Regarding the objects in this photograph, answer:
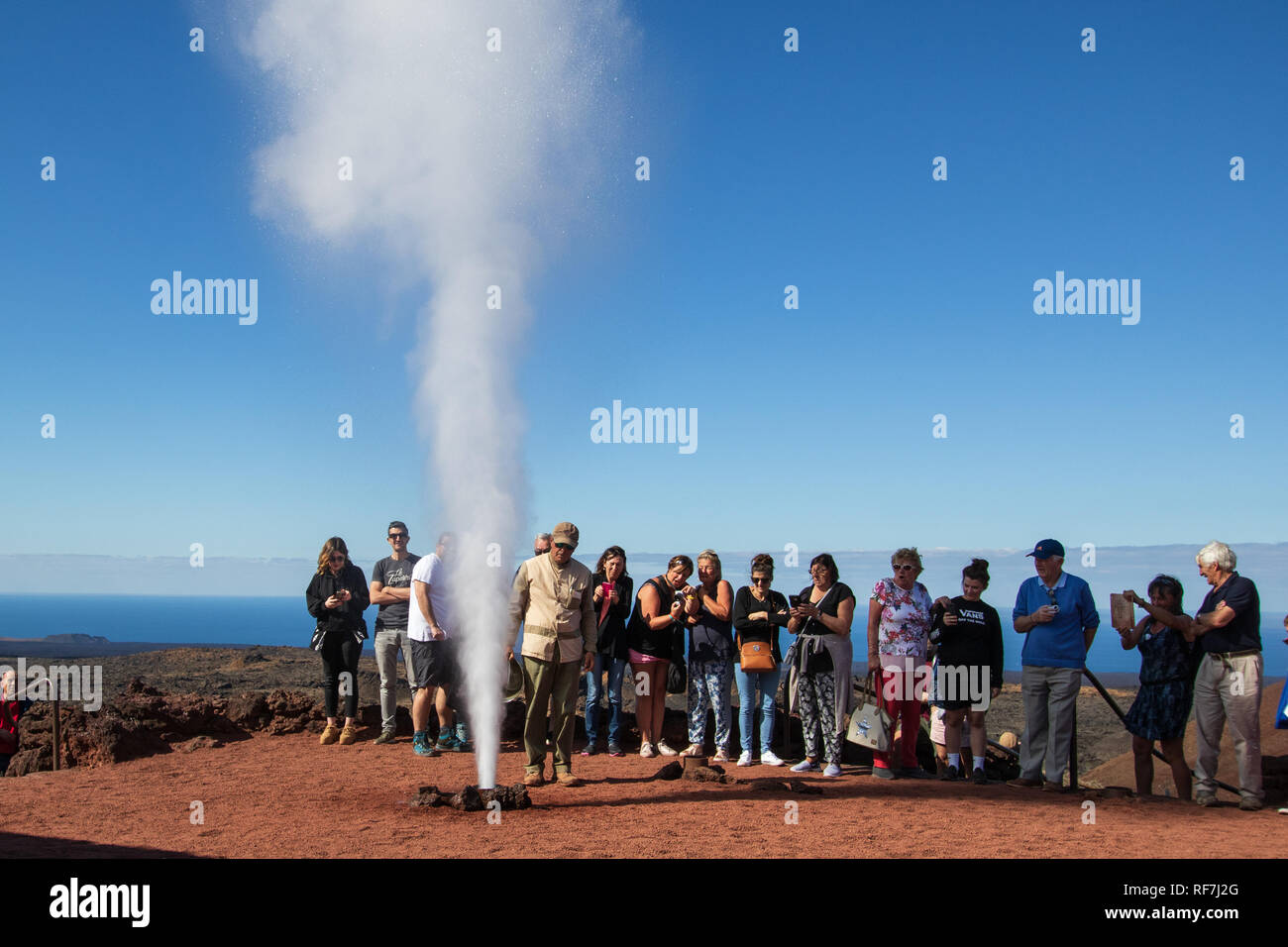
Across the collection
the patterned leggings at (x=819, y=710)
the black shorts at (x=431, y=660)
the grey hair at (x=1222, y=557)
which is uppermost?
the grey hair at (x=1222, y=557)

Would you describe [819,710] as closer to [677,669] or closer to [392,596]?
[677,669]

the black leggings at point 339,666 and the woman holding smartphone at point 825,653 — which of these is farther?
the black leggings at point 339,666

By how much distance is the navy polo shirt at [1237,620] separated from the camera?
7.91 m

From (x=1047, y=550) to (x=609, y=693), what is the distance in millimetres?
4924

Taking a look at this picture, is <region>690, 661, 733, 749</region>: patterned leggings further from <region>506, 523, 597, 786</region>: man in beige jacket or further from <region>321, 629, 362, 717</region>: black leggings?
<region>321, 629, 362, 717</region>: black leggings

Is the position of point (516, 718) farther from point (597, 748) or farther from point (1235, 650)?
point (1235, 650)

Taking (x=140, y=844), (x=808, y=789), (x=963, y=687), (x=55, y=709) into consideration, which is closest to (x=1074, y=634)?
(x=963, y=687)

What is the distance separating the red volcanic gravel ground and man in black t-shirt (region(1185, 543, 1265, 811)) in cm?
34

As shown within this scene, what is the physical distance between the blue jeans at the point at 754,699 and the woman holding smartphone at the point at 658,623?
81 centimetres

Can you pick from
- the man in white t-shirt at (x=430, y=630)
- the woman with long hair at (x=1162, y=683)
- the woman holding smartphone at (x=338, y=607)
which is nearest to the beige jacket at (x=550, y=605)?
the man in white t-shirt at (x=430, y=630)

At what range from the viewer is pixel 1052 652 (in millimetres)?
8492

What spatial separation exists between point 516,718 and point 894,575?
5.10 metres

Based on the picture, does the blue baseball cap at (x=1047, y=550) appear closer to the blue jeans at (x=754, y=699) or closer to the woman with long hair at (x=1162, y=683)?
the woman with long hair at (x=1162, y=683)

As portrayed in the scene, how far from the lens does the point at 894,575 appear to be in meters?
9.46
